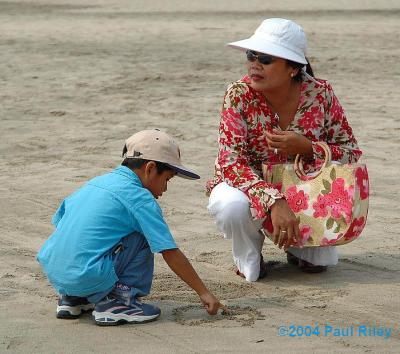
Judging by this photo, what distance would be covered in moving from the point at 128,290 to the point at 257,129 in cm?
113

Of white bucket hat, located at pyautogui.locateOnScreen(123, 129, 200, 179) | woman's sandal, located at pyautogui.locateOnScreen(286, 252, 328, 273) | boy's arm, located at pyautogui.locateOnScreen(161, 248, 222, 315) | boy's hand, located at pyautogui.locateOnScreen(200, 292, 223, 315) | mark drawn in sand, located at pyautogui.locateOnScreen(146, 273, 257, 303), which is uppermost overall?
white bucket hat, located at pyautogui.locateOnScreen(123, 129, 200, 179)

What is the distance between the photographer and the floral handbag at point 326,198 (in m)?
4.82

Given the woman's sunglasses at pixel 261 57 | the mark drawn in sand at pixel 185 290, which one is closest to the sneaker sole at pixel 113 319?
the mark drawn in sand at pixel 185 290

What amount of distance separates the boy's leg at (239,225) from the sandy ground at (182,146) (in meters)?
0.10

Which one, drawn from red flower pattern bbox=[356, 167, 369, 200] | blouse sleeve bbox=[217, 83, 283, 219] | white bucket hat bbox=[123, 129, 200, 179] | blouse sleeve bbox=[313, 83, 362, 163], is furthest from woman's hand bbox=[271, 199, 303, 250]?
white bucket hat bbox=[123, 129, 200, 179]

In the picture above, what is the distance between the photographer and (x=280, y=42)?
15.8ft

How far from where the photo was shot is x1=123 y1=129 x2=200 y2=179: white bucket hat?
4.29 meters

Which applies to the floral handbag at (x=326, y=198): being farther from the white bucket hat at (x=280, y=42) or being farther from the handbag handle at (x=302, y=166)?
the white bucket hat at (x=280, y=42)

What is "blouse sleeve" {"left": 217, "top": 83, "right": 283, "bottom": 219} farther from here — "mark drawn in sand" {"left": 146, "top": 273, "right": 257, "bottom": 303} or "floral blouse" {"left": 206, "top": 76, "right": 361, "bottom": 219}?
"mark drawn in sand" {"left": 146, "top": 273, "right": 257, "bottom": 303}

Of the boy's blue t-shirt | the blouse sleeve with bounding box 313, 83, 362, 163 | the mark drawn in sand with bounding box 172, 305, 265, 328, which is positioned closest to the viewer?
the boy's blue t-shirt

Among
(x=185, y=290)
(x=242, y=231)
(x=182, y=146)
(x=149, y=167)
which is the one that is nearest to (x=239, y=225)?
(x=242, y=231)

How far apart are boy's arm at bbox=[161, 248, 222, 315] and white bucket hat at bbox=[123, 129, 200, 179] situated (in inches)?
14.5

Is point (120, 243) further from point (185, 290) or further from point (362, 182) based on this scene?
point (362, 182)

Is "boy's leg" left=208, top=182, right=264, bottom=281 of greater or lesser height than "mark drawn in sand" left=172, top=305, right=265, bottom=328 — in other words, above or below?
above
